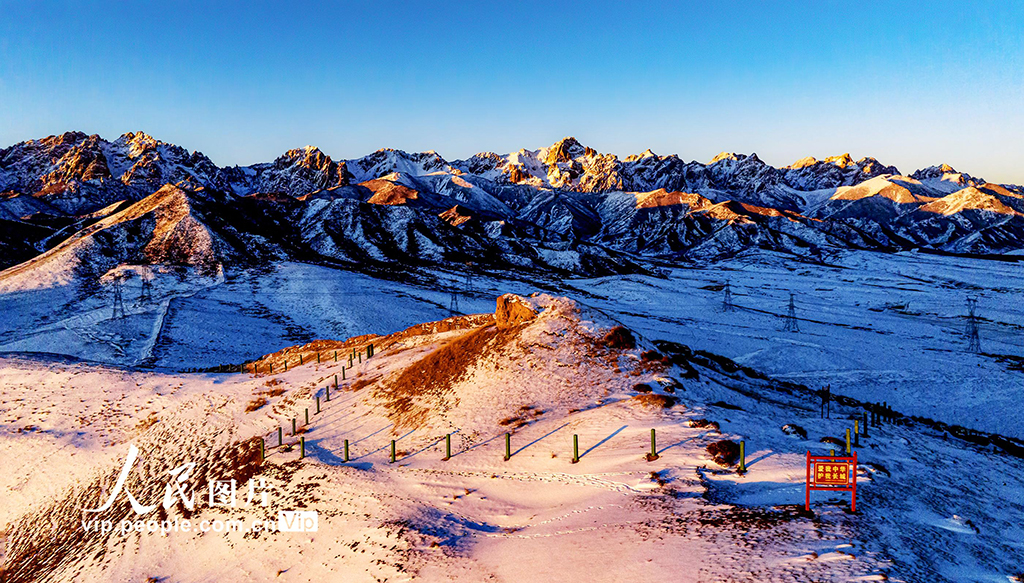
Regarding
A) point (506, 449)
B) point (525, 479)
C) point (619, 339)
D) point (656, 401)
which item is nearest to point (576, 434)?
point (506, 449)

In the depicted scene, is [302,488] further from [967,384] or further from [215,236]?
[215,236]

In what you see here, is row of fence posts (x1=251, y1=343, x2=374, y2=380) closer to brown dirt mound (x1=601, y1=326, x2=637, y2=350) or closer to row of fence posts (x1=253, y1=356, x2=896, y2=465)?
row of fence posts (x1=253, y1=356, x2=896, y2=465)

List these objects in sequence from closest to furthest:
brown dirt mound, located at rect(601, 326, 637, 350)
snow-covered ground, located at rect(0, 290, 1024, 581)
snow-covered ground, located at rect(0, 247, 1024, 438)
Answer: snow-covered ground, located at rect(0, 290, 1024, 581) < brown dirt mound, located at rect(601, 326, 637, 350) < snow-covered ground, located at rect(0, 247, 1024, 438)

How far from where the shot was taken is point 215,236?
115438 millimetres

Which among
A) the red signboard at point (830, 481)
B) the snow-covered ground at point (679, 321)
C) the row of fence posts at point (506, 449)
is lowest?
the snow-covered ground at point (679, 321)

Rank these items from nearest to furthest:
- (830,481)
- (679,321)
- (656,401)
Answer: (830,481) < (656,401) < (679,321)

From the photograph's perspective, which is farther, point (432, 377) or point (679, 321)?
point (679, 321)

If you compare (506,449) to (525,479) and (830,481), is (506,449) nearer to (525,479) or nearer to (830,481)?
(525,479)

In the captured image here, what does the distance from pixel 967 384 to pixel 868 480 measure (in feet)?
131

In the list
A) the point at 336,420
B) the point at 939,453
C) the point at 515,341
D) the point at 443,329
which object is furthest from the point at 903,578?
the point at 443,329

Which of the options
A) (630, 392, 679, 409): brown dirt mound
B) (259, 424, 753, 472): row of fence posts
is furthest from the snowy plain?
(630, 392, 679, 409): brown dirt mound

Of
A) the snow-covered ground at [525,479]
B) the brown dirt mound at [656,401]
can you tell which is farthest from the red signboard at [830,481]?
the brown dirt mound at [656,401]

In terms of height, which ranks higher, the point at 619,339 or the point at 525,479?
the point at 619,339

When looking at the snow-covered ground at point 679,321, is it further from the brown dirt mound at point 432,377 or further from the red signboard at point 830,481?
the brown dirt mound at point 432,377
